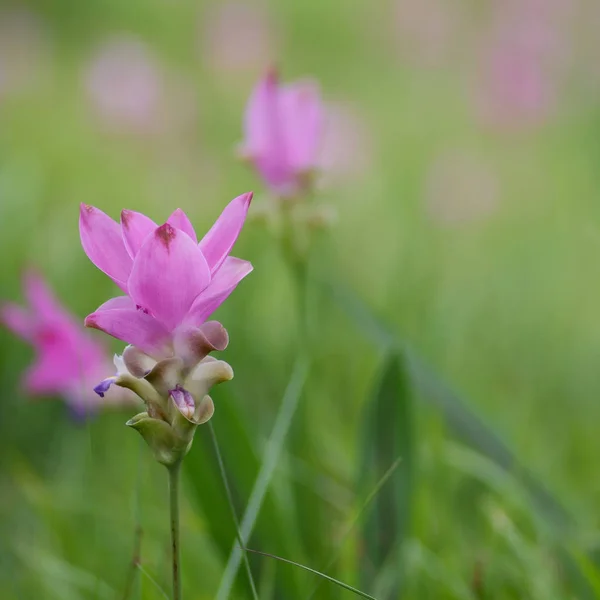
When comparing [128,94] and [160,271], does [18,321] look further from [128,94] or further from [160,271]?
[128,94]

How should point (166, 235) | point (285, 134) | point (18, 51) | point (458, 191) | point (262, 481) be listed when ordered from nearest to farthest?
1. point (166, 235)
2. point (262, 481)
3. point (285, 134)
4. point (458, 191)
5. point (18, 51)

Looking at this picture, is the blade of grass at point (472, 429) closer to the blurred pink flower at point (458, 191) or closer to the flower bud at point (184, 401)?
the flower bud at point (184, 401)

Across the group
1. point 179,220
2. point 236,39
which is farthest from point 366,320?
point 236,39

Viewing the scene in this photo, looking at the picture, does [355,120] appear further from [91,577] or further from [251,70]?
[91,577]

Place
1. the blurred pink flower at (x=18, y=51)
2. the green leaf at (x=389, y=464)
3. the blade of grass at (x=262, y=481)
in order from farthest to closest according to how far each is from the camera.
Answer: the blurred pink flower at (x=18, y=51), the green leaf at (x=389, y=464), the blade of grass at (x=262, y=481)

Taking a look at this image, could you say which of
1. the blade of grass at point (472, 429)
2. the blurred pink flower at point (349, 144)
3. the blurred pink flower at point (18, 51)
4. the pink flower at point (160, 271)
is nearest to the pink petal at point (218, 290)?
the pink flower at point (160, 271)

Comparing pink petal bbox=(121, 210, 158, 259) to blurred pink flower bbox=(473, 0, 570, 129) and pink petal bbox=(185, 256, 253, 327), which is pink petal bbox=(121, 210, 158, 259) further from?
blurred pink flower bbox=(473, 0, 570, 129)

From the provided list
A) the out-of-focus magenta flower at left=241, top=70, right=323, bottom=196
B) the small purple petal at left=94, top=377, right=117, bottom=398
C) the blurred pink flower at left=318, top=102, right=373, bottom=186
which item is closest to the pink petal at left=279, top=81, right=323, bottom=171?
the out-of-focus magenta flower at left=241, top=70, right=323, bottom=196

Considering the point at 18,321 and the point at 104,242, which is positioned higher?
the point at 104,242
